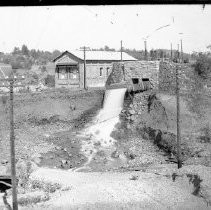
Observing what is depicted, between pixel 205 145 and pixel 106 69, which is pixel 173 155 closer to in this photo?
pixel 205 145

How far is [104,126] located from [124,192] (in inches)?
564

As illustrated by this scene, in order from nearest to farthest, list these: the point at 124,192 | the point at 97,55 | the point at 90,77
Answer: the point at 124,192 → the point at 90,77 → the point at 97,55

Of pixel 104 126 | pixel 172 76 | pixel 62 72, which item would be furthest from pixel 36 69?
pixel 172 76

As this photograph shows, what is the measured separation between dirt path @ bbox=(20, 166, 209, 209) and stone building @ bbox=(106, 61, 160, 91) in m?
13.3

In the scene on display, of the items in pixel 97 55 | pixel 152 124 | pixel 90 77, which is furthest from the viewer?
pixel 97 55

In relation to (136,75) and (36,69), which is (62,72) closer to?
(136,75)

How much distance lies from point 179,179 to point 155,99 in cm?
1198

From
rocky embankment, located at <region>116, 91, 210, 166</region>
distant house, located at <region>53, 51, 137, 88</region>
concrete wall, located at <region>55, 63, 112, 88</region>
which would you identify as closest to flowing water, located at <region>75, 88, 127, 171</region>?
rocky embankment, located at <region>116, 91, 210, 166</region>

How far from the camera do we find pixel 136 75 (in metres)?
33.9

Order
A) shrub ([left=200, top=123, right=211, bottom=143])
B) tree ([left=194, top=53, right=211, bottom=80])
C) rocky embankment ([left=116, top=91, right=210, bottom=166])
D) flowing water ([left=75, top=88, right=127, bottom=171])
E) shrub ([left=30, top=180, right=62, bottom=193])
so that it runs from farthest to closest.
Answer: tree ([left=194, top=53, right=211, bottom=80])
flowing water ([left=75, top=88, right=127, bottom=171])
shrub ([left=200, top=123, right=211, bottom=143])
rocky embankment ([left=116, top=91, right=210, bottom=166])
shrub ([left=30, top=180, right=62, bottom=193])

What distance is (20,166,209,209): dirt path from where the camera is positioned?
16281 millimetres

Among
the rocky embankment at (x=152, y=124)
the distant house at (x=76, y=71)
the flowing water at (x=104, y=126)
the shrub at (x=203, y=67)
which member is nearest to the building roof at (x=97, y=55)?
the distant house at (x=76, y=71)

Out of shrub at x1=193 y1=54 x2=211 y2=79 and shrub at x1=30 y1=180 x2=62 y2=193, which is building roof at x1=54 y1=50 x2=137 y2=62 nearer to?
shrub at x1=193 y1=54 x2=211 y2=79

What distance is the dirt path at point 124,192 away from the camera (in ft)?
53.4
